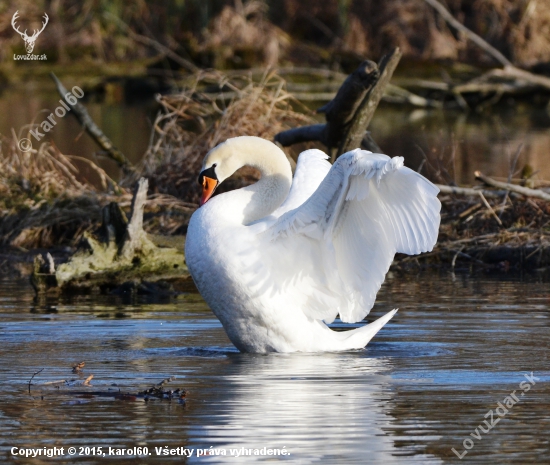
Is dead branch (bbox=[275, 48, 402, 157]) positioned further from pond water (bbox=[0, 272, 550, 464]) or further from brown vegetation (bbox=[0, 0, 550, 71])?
brown vegetation (bbox=[0, 0, 550, 71])

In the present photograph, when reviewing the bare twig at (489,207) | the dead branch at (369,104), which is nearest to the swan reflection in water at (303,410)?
the dead branch at (369,104)

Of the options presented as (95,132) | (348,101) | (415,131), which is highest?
(348,101)

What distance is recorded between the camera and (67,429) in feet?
15.0

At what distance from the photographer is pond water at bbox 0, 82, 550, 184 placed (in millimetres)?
15102

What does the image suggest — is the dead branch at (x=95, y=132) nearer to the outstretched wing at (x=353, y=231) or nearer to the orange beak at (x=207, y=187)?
the orange beak at (x=207, y=187)

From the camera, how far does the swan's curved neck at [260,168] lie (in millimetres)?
6285

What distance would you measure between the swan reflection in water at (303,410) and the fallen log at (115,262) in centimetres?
272

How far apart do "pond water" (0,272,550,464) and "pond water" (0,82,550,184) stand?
3.87 m

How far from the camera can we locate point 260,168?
645 cm

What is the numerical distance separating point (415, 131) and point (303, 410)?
1610 cm

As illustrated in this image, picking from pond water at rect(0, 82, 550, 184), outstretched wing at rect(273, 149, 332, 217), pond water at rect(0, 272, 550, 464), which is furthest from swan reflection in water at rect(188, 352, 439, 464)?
pond water at rect(0, 82, 550, 184)

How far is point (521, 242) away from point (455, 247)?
56cm

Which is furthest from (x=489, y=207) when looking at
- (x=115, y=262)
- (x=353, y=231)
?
(x=353, y=231)

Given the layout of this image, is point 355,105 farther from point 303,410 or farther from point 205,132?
point 303,410
